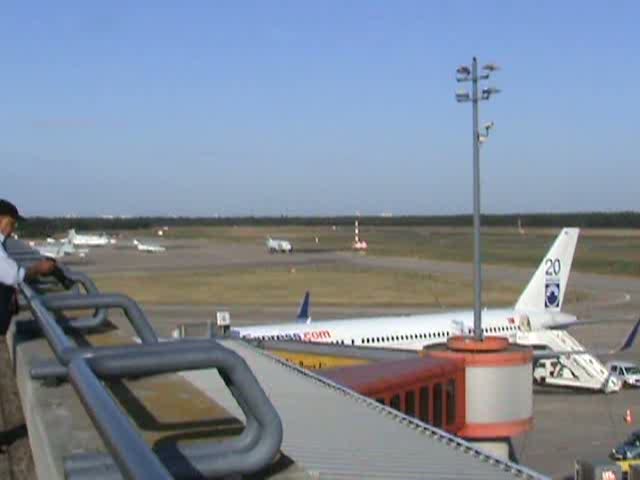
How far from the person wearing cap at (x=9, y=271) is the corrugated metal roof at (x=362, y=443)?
2.05 meters

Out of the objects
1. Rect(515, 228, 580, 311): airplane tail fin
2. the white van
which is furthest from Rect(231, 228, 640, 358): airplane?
the white van

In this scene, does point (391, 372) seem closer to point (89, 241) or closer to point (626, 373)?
point (626, 373)

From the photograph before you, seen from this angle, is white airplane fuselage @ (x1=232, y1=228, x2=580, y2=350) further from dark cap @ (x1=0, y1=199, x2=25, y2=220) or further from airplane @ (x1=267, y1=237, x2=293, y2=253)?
airplane @ (x1=267, y1=237, x2=293, y2=253)

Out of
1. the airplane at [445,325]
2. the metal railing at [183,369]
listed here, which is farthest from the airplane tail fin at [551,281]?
the metal railing at [183,369]

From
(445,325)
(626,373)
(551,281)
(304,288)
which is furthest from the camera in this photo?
(304,288)

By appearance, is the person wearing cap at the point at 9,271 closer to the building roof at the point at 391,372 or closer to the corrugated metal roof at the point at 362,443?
the corrugated metal roof at the point at 362,443

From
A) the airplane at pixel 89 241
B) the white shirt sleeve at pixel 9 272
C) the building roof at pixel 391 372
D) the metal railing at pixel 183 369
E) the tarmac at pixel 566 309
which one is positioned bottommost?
the tarmac at pixel 566 309

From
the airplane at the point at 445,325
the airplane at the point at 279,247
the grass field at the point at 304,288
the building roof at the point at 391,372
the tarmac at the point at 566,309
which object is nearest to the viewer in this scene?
the building roof at the point at 391,372

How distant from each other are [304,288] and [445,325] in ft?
140

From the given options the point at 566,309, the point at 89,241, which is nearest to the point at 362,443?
the point at 566,309

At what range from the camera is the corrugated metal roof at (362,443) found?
225 inches

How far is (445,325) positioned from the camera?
39.5m

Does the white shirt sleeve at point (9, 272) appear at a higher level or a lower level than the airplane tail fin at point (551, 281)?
higher

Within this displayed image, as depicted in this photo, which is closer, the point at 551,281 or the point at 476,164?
the point at 476,164
